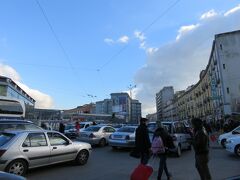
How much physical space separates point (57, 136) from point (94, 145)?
985cm

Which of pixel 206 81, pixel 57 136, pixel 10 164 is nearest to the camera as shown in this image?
pixel 10 164

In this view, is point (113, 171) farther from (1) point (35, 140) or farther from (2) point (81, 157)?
(1) point (35, 140)

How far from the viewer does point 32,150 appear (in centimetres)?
992

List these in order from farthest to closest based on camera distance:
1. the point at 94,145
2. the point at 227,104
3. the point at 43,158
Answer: the point at 227,104
the point at 94,145
the point at 43,158

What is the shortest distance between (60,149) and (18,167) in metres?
1.86

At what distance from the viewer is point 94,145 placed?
68.4ft

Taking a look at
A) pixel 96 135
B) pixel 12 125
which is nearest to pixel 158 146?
pixel 12 125

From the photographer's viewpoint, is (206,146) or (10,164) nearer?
(206,146)

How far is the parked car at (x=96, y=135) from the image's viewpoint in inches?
784

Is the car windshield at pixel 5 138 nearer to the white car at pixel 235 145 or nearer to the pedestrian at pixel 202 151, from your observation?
the pedestrian at pixel 202 151

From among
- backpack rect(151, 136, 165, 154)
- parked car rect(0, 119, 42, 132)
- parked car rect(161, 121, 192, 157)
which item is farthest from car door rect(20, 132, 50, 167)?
parked car rect(161, 121, 192, 157)

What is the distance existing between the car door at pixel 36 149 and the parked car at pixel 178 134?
6649 mm

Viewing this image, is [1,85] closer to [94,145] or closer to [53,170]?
[94,145]

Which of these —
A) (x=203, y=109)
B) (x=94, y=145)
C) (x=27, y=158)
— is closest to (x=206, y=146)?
(x=27, y=158)
